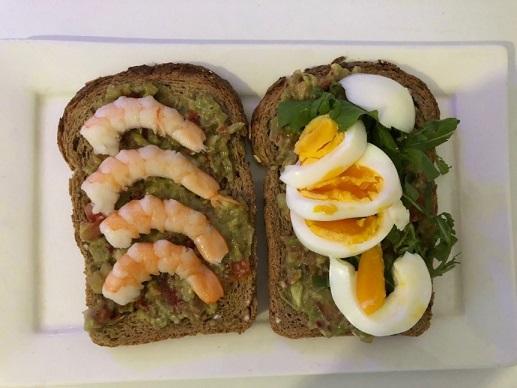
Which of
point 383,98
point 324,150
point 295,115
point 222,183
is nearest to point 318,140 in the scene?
point 324,150

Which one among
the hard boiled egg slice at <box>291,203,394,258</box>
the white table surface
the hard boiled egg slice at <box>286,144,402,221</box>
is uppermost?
the white table surface

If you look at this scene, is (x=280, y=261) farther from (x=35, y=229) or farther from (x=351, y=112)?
(x=35, y=229)

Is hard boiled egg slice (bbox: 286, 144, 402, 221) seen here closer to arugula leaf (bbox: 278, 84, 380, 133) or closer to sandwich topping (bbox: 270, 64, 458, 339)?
sandwich topping (bbox: 270, 64, 458, 339)

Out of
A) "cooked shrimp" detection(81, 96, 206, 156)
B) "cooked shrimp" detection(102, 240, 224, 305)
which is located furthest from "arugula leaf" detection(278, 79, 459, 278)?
"cooked shrimp" detection(102, 240, 224, 305)

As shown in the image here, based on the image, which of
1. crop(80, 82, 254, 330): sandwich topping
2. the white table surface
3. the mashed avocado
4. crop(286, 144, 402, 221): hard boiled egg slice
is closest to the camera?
crop(286, 144, 402, 221): hard boiled egg slice

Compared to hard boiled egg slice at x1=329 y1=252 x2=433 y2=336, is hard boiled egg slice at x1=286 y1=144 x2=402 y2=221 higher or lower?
higher

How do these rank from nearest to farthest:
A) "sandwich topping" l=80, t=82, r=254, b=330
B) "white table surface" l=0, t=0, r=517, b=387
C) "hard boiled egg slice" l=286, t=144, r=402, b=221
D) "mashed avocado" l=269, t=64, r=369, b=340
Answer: "hard boiled egg slice" l=286, t=144, r=402, b=221, "sandwich topping" l=80, t=82, r=254, b=330, "mashed avocado" l=269, t=64, r=369, b=340, "white table surface" l=0, t=0, r=517, b=387
